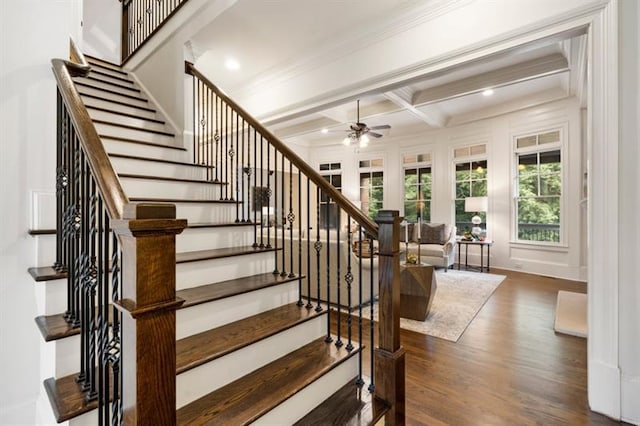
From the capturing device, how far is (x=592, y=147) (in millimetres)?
2000

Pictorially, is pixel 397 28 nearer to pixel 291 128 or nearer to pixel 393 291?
pixel 393 291

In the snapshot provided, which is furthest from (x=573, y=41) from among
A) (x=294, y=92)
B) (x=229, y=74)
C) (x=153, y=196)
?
(x=153, y=196)

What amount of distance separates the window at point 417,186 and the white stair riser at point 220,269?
235 inches

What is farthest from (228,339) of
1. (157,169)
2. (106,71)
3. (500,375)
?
(106,71)

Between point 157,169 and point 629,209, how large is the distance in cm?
362

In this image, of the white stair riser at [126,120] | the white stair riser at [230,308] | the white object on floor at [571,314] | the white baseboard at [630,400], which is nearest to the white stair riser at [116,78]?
the white stair riser at [126,120]

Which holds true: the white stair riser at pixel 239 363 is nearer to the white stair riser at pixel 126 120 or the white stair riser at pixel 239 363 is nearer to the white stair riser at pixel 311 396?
the white stair riser at pixel 311 396

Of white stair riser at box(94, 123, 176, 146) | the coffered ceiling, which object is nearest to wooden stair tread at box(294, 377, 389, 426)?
the coffered ceiling

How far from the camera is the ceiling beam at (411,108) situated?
16.5 feet

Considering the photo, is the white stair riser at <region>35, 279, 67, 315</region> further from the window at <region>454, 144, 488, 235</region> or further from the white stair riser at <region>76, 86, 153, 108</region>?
the window at <region>454, 144, 488, 235</region>

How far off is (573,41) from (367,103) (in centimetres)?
328

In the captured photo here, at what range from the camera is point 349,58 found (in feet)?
10.8

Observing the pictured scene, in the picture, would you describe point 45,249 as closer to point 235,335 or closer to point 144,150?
point 235,335

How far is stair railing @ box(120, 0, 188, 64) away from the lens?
3994mm
